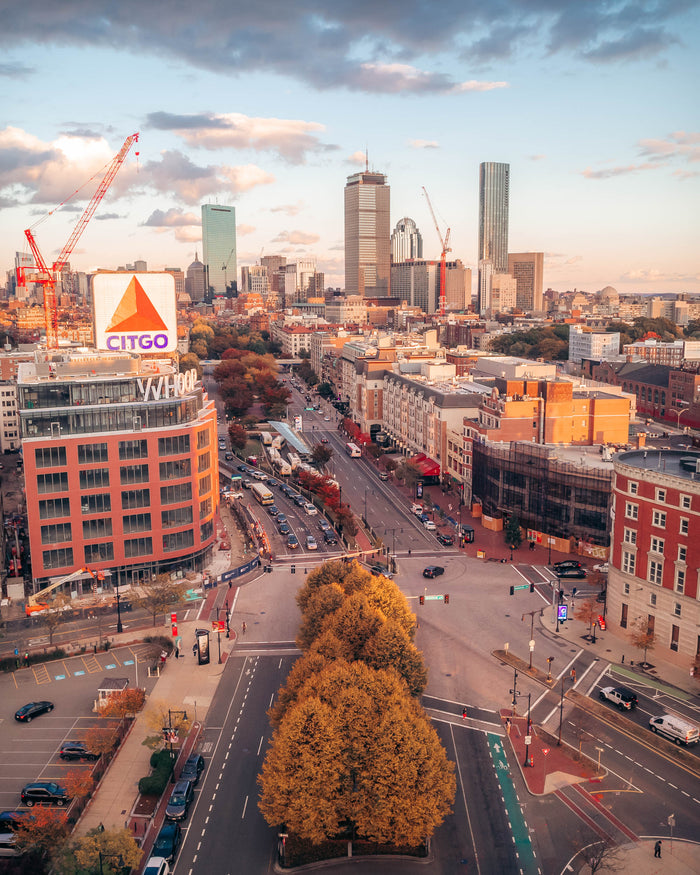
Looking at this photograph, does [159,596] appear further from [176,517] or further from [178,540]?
[176,517]

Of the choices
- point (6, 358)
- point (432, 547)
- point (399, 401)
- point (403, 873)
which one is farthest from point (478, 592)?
point (6, 358)

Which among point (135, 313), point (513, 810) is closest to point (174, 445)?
point (135, 313)

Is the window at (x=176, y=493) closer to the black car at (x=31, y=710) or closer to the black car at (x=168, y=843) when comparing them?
the black car at (x=31, y=710)

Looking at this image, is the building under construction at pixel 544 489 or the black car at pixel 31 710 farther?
the building under construction at pixel 544 489

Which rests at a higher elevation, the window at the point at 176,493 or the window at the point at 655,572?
the window at the point at 176,493

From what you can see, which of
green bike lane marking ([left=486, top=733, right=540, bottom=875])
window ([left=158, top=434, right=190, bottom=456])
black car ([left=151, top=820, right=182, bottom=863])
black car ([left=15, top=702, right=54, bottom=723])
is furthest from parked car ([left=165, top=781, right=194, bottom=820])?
window ([left=158, top=434, right=190, bottom=456])

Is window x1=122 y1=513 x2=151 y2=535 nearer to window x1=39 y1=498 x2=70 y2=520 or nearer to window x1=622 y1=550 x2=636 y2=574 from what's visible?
window x1=39 y1=498 x2=70 y2=520

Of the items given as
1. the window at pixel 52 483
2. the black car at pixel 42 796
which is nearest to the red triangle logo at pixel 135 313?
the window at pixel 52 483
